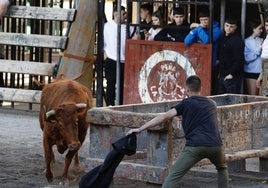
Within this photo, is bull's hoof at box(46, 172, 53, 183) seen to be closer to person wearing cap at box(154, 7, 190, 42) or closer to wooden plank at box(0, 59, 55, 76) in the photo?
person wearing cap at box(154, 7, 190, 42)

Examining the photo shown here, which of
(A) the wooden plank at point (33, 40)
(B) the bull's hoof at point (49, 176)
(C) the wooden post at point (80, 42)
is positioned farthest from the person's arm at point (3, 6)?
(B) the bull's hoof at point (49, 176)

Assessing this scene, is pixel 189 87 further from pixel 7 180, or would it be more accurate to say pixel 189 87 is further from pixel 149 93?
pixel 149 93

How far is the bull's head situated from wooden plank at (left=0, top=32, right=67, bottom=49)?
5663 mm

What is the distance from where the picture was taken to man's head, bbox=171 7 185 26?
16.3m

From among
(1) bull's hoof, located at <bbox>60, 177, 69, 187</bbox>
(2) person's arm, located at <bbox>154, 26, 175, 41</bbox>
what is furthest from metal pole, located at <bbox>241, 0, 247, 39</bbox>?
(1) bull's hoof, located at <bbox>60, 177, 69, 187</bbox>

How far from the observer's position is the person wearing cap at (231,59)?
611 inches

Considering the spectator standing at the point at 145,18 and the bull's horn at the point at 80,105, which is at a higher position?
the spectator standing at the point at 145,18

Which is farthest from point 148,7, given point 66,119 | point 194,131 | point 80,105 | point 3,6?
point 194,131

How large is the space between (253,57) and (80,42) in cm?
355

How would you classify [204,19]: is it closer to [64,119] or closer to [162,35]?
[162,35]

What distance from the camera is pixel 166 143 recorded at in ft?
35.1

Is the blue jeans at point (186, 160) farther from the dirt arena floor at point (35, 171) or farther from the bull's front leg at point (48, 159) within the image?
the bull's front leg at point (48, 159)

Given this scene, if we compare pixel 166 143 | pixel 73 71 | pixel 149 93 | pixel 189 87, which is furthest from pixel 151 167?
pixel 73 71

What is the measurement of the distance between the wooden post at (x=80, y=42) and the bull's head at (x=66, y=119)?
5.60 m
